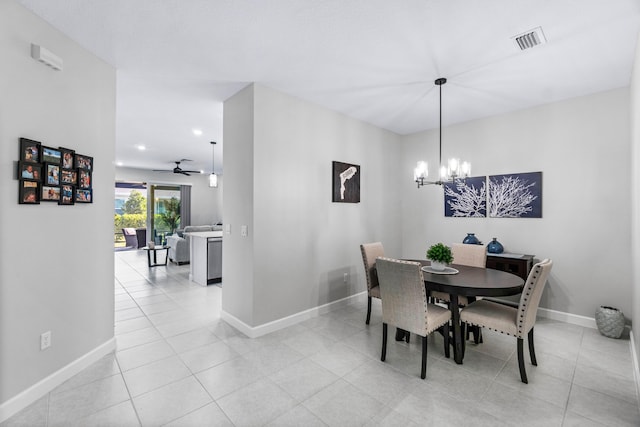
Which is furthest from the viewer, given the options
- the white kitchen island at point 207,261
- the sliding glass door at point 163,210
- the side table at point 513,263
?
the sliding glass door at point 163,210

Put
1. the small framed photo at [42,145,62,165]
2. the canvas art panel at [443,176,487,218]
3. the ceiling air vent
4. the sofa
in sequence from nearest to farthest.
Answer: the small framed photo at [42,145,62,165]
the ceiling air vent
the canvas art panel at [443,176,487,218]
the sofa

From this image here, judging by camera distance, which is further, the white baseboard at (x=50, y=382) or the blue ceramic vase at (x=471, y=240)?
the blue ceramic vase at (x=471, y=240)

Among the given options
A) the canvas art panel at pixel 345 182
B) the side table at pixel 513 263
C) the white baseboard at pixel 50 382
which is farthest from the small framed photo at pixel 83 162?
the side table at pixel 513 263

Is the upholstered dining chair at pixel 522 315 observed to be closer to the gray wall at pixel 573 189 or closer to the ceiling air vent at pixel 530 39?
the gray wall at pixel 573 189

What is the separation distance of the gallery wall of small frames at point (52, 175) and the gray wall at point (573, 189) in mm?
4645

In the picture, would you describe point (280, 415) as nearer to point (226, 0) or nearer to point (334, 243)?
point (334, 243)

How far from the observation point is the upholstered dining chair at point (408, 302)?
7.67ft

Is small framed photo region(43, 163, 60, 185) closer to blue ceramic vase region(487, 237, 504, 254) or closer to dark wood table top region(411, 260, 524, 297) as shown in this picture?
dark wood table top region(411, 260, 524, 297)

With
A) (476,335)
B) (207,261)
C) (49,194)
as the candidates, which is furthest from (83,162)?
(476,335)

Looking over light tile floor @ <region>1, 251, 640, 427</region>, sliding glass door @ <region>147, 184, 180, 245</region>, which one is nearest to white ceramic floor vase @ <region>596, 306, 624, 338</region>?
light tile floor @ <region>1, 251, 640, 427</region>

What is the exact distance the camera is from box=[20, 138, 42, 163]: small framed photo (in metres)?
1.99

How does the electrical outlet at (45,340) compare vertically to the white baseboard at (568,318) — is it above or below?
above

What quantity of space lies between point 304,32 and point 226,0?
1.98 feet

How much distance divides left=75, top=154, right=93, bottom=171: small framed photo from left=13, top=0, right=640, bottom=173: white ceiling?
92 centimetres
